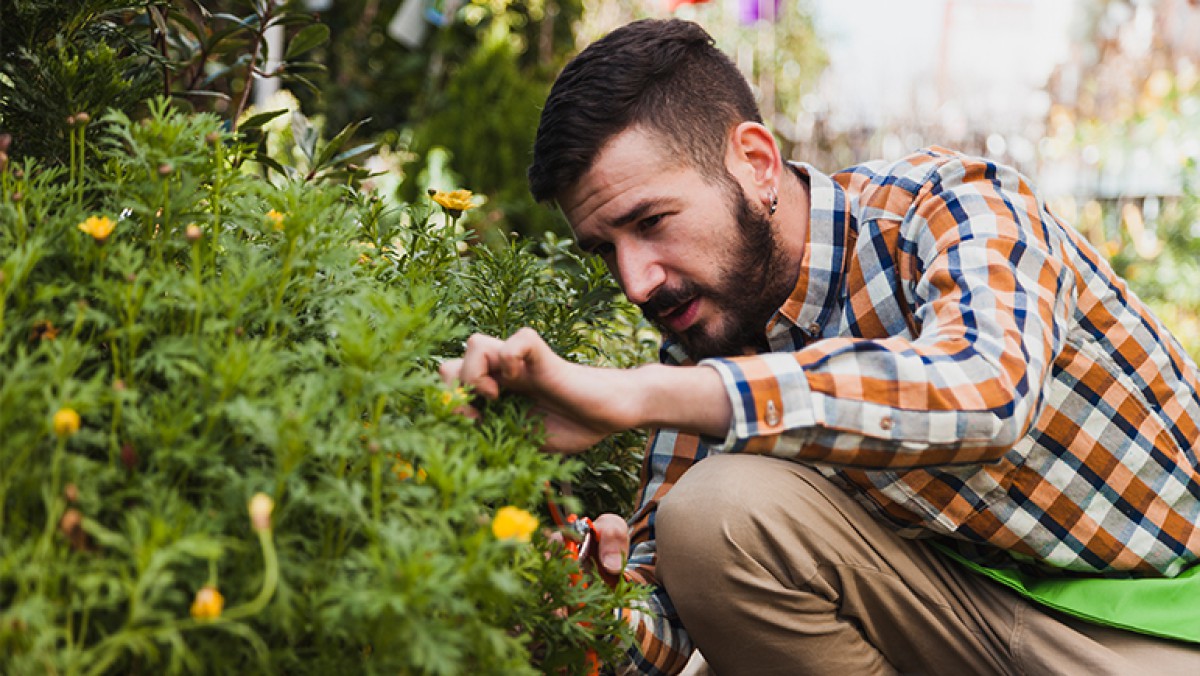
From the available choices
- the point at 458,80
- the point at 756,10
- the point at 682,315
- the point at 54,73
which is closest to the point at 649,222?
the point at 682,315

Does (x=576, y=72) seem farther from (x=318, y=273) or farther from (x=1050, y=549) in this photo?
(x=1050, y=549)

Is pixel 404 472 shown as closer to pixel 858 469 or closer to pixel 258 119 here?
pixel 858 469

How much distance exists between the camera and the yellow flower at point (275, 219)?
1088 millimetres

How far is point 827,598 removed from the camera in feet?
5.64

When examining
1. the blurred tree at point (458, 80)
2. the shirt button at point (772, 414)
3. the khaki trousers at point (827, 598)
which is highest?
the shirt button at point (772, 414)

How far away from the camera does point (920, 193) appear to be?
5.38 ft

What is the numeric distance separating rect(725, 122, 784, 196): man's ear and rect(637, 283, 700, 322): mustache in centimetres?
24

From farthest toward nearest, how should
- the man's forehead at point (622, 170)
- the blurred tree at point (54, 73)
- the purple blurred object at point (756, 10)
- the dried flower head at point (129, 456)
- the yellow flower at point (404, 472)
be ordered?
1. the purple blurred object at point (756, 10)
2. the man's forehead at point (622, 170)
3. the blurred tree at point (54, 73)
4. the yellow flower at point (404, 472)
5. the dried flower head at point (129, 456)

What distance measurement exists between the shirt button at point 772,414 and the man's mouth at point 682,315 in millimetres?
629

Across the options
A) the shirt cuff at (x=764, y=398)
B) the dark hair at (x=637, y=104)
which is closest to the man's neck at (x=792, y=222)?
the dark hair at (x=637, y=104)

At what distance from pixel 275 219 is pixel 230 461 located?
0.96ft

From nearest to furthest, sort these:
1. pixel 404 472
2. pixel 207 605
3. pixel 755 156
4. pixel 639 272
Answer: pixel 207 605, pixel 404 472, pixel 639 272, pixel 755 156

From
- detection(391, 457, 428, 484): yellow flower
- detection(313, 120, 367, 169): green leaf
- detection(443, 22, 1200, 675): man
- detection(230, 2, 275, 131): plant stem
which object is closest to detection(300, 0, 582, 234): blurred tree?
detection(230, 2, 275, 131): plant stem

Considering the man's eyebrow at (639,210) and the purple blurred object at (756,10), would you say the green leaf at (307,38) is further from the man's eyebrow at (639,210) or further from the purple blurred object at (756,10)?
the purple blurred object at (756,10)
